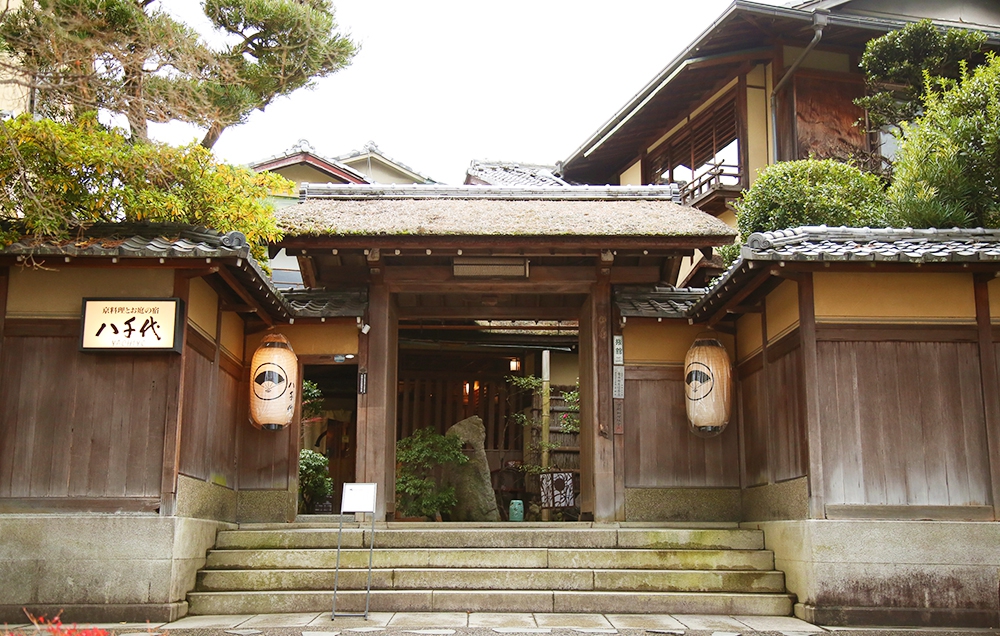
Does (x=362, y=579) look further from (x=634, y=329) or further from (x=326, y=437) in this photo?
(x=326, y=437)

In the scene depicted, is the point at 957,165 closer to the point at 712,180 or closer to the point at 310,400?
the point at 712,180

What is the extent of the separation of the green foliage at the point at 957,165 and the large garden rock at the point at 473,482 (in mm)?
8244

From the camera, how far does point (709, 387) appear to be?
11094mm

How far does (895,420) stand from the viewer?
898 centimetres

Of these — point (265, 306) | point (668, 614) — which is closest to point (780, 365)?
point (668, 614)

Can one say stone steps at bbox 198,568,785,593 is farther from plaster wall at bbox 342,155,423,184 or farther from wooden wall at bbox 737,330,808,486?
plaster wall at bbox 342,155,423,184

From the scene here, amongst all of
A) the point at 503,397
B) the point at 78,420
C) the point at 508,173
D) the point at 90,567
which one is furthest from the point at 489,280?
the point at 508,173

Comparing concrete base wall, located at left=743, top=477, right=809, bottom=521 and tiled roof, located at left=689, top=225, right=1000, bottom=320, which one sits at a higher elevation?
tiled roof, located at left=689, top=225, right=1000, bottom=320

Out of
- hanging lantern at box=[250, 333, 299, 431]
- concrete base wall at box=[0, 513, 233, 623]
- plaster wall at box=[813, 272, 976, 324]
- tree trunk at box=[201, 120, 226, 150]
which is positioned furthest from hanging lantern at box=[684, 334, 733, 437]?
tree trunk at box=[201, 120, 226, 150]

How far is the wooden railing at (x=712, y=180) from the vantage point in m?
16.2

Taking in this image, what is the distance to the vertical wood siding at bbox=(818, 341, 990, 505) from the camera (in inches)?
348

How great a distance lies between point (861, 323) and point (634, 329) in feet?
11.2

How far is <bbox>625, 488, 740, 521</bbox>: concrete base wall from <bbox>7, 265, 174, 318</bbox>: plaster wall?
6.33m

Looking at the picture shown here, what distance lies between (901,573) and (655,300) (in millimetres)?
4686
